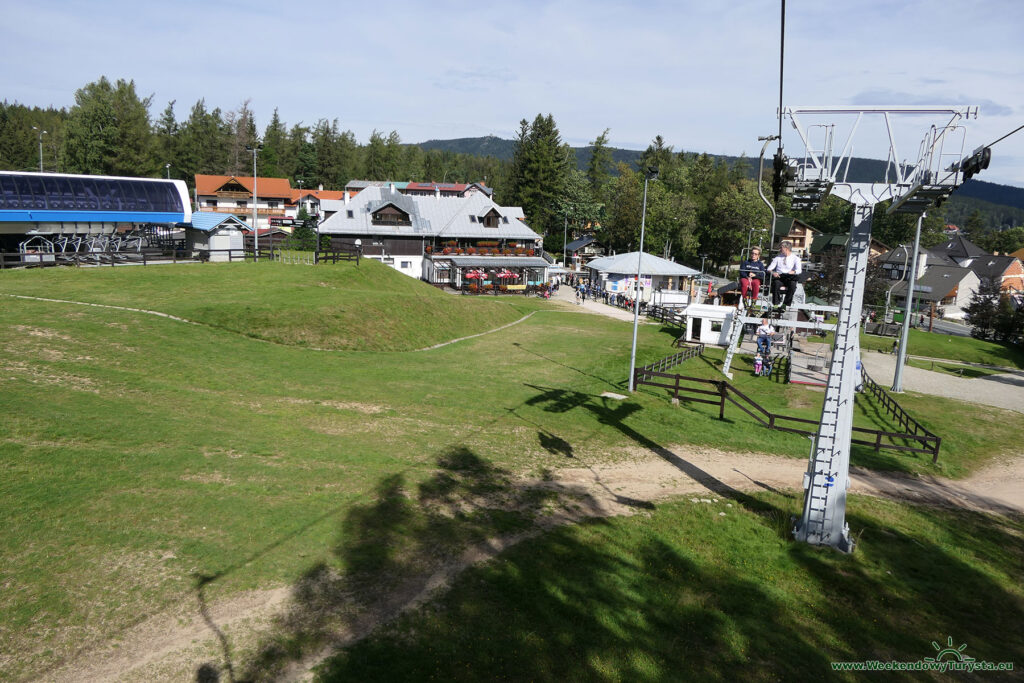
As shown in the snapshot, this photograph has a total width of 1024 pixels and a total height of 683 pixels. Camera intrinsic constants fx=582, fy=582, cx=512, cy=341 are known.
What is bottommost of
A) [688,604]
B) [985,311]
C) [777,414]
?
[688,604]

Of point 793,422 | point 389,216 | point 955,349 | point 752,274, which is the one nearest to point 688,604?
point 793,422

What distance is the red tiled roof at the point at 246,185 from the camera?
3915 inches

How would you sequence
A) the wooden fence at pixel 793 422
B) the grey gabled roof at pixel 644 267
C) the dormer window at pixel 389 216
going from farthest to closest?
1. the dormer window at pixel 389 216
2. the grey gabled roof at pixel 644 267
3. the wooden fence at pixel 793 422

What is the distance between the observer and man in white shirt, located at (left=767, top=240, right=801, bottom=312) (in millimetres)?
18312

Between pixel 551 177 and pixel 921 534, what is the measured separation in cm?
9618

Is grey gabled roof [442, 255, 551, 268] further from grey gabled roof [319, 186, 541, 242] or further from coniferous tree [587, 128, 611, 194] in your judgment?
coniferous tree [587, 128, 611, 194]

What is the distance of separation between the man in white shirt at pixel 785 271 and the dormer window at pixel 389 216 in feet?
170

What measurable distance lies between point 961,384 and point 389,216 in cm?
5334

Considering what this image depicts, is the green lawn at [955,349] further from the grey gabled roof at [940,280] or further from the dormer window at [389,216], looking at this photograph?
the dormer window at [389,216]

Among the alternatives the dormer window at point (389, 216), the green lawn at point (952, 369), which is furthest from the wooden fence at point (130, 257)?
the green lawn at point (952, 369)

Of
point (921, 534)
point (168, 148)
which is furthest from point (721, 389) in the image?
point (168, 148)

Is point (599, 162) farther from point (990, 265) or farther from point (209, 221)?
point (209, 221)

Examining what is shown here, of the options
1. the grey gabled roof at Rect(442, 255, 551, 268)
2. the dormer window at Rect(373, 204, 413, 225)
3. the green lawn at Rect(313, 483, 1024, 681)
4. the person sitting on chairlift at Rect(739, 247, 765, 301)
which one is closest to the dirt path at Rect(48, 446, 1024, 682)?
the green lawn at Rect(313, 483, 1024, 681)

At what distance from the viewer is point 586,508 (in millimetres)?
15117
